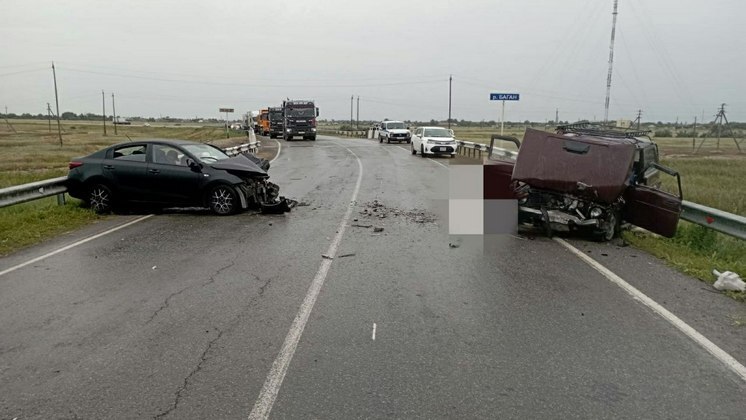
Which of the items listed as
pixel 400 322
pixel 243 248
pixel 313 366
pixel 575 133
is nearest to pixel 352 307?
pixel 400 322

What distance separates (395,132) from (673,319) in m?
42.0

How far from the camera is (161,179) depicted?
1143cm

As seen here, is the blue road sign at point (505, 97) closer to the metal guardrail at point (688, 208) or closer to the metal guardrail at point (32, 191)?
the metal guardrail at point (688, 208)

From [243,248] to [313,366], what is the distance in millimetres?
4520

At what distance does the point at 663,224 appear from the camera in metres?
8.60

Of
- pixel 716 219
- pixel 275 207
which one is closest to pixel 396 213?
pixel 275 207

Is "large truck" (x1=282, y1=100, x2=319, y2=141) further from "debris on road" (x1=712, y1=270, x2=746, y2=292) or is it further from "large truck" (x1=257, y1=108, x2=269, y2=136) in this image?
"debris on road" (x1=712, y1=270, x2=746, y2=292)

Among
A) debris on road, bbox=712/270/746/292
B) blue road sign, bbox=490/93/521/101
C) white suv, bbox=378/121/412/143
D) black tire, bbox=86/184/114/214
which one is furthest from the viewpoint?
white suv, bbox=378/121/412/143

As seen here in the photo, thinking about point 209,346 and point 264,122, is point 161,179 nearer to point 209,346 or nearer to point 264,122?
point 209,346

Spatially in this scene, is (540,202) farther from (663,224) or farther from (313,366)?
(313,366)

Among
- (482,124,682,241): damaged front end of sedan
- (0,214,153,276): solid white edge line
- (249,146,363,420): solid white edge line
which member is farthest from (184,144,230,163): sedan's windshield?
(482,124,682,241): damaged front end of sedan

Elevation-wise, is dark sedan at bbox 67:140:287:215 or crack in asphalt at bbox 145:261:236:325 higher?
dark sedan at bbox 67:140:287:215

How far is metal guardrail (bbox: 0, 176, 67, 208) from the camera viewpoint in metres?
10.3

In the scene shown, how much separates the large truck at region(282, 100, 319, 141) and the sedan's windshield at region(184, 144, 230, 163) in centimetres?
3578
